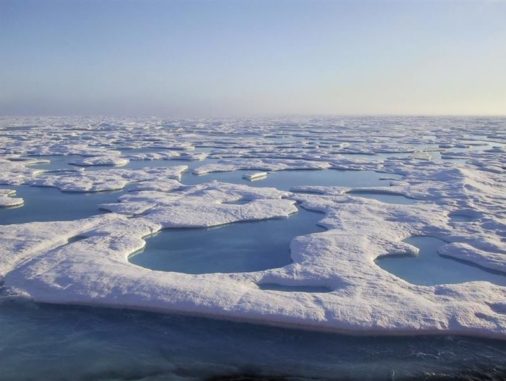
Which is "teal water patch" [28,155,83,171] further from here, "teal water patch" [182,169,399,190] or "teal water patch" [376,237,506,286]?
"teal water patch" [376,237,506,286]

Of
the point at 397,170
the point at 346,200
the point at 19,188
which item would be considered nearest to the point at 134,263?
the point at 346,200

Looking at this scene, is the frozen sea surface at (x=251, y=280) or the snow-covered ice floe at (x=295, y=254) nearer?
→ the frozen sea surface at (x=251, y=280)

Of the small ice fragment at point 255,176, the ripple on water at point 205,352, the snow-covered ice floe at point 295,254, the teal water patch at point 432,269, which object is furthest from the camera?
the small ice fragment at point 255,176

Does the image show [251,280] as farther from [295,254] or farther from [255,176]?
[255,176]

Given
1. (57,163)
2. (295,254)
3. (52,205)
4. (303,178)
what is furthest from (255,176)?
(57,163)

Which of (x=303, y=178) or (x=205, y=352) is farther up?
(x=303, y=178)

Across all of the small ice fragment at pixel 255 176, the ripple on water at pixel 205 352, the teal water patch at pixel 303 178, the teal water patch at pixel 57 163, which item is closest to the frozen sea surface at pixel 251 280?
the ripple on water at pixel 205 352

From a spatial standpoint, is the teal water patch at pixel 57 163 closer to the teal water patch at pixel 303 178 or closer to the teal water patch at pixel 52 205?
the teal water patch at pixel 52 205
